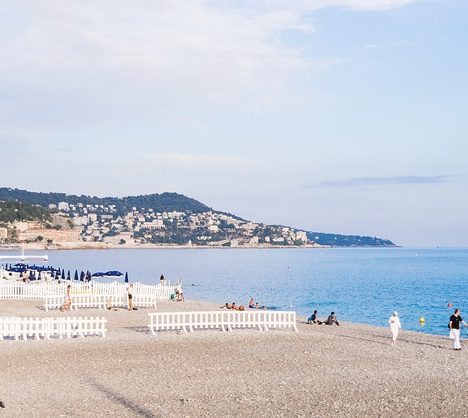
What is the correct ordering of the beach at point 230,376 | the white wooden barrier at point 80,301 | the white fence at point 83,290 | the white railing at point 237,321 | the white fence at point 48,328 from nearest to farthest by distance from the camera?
the beach at point 230,376
the white fence at point 48,328
the white railing at point 237,321
the white wooden barrier at point 80,301
the white fence at point 83,290

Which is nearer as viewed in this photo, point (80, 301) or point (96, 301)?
point (80, 301)

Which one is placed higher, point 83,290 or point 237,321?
point 83,290

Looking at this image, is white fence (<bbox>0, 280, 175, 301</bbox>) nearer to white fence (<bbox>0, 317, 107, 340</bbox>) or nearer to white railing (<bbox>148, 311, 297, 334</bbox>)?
white railing (<bbox>148, 311, 297, 334</bbox>)

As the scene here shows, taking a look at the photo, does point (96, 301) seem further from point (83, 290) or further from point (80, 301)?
point (83, 290)

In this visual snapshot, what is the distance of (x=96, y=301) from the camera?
36969mm

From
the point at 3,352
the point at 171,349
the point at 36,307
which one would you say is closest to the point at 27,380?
the point at 3,352

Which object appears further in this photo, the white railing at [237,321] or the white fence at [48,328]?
the white railing at [237,321]

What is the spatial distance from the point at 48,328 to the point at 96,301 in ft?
43.8

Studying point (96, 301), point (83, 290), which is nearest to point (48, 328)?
point (96, 301)

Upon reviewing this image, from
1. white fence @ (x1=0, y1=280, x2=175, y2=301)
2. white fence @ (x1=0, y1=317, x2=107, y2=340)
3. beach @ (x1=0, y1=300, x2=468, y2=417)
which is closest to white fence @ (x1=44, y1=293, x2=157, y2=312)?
white fence @ (x1=0, y1=280, x2=175, y2=301)

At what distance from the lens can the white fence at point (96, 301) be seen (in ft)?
118

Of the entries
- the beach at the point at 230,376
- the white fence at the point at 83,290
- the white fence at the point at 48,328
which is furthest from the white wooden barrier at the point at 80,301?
the beach at the point at 230,376

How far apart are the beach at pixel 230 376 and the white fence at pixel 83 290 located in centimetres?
1415

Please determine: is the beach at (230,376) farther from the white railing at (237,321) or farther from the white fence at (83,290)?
the white fence at (83,290)
